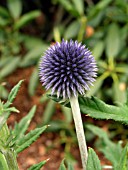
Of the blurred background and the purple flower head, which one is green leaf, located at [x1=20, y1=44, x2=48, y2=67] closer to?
the blurred background

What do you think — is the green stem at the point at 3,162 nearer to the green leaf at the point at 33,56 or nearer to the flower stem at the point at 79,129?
the flower stem at the point at 79,129

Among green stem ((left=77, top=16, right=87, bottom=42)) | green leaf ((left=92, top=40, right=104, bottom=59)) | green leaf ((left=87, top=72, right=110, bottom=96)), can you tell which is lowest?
green leaf ((left=87, top=72, right=110, bottom=96))

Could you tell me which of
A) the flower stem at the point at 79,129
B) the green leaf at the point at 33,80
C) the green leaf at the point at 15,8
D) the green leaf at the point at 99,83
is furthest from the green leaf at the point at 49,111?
the flower stem at the point at 79,129

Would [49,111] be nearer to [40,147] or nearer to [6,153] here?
[40,147]

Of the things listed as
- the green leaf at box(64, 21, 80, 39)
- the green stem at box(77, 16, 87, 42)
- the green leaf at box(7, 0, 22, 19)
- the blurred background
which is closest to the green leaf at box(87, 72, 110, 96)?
the blurred background

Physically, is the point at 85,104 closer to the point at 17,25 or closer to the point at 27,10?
the point at 17,25

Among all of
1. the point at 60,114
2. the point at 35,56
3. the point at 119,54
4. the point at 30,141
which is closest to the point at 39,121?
the point at 60,114

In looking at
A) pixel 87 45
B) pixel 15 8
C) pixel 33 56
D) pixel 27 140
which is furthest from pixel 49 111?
pixel 27 140
